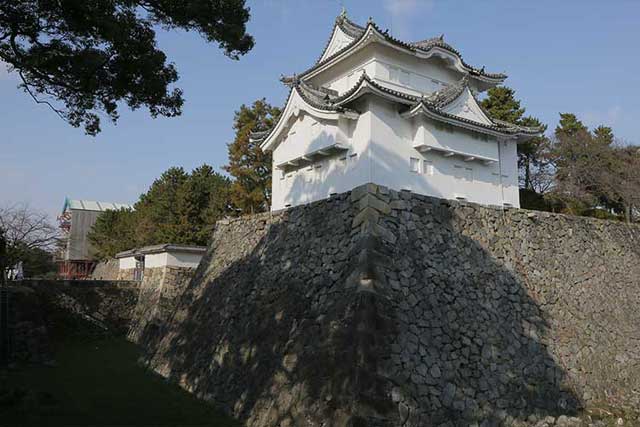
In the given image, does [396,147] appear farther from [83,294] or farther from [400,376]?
[83,294]

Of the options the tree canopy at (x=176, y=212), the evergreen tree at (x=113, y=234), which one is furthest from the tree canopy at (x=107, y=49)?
the evergreen tree at (x=113, y=234)

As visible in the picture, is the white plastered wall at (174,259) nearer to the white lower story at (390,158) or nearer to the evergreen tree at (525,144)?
the white lower story at (390,158)

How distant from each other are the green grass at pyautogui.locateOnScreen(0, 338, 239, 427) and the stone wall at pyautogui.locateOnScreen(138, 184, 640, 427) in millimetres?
461

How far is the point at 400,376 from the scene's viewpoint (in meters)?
6.05

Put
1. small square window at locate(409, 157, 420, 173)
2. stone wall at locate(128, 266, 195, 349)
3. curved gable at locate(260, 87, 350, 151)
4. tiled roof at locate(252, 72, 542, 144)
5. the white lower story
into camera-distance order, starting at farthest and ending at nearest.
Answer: stone wall at locate(128, 266, 195, 349)
small square window at locate(409, 157, 420, 173)
curved gable at locate(260, 87, 350, 151)
the white lower story
tiled roof at locate(252, 72, 542, 144)

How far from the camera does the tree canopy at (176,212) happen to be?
84.7ft

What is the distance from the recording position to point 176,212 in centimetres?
2664

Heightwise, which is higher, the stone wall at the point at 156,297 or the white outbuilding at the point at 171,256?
the white outbuilding at the point at 171,256

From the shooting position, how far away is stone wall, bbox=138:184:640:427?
20.4 ft

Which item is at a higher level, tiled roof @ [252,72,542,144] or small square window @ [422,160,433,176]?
tiled roof @ [252,72,542,144]

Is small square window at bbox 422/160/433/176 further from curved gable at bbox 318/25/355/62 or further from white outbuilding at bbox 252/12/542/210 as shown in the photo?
curved gable at bbox 318/25/355/62

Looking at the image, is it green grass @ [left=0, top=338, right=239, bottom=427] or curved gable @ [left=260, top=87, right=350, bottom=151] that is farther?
curved gable @ [left=260, top=87, right=350, bottom=151]

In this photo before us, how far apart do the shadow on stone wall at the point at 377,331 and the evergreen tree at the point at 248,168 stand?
14769 millimetres

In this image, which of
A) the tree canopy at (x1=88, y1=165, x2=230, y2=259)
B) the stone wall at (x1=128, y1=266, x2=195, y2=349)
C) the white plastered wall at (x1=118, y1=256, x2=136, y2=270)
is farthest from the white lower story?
the tree canopy at (x1=88, y1=165, x2=230, y2=259)
